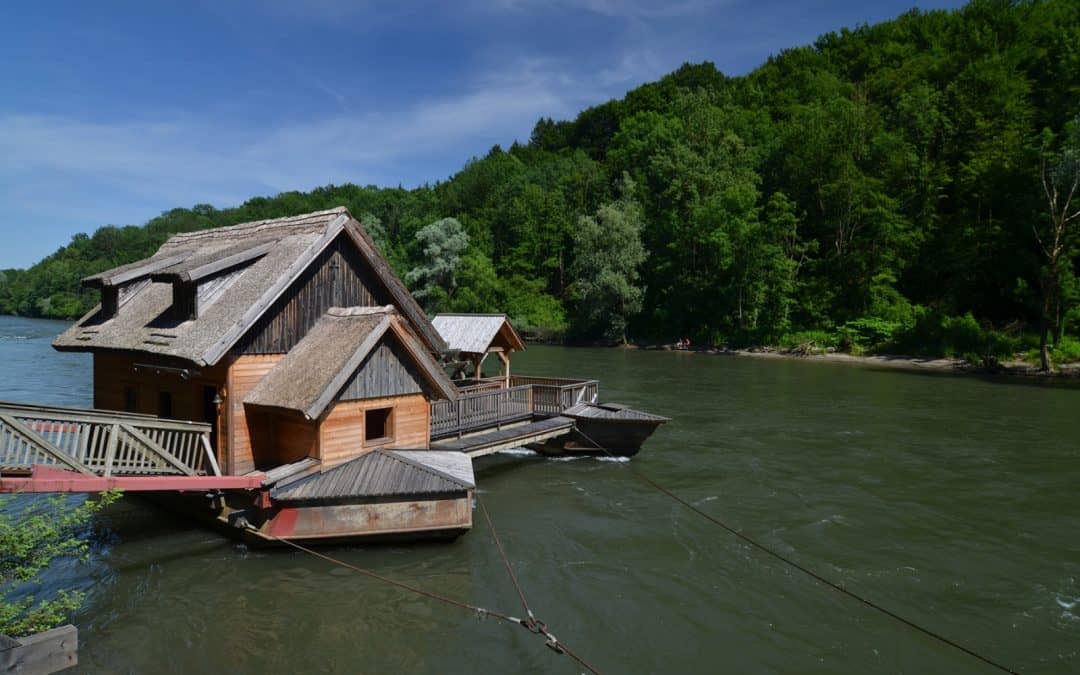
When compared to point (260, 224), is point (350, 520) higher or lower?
lower

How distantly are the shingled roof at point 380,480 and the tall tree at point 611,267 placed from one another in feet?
173

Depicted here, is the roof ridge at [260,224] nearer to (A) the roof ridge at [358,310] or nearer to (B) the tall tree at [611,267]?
(A) the roof ridge at [358,310]

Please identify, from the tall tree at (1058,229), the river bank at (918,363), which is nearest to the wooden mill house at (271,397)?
the river bank at (918,363)

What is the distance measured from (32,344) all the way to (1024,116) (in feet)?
321

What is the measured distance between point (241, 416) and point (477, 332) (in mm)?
9867

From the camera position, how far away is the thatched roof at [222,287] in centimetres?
1373

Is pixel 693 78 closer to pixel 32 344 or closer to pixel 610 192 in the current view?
pixel 610 192

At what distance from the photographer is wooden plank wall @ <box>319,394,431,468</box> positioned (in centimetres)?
1366

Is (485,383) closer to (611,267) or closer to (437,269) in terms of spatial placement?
(611,267)

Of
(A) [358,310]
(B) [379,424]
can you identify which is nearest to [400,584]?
(B) [379,424]

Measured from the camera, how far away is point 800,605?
11812mm

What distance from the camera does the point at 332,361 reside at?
13469 millimetres

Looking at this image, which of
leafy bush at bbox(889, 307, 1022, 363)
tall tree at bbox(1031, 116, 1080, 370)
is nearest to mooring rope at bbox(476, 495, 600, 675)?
tall tree at bbox(1031, 116, 1080, 370)

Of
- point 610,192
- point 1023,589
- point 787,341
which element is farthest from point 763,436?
point 610,192
